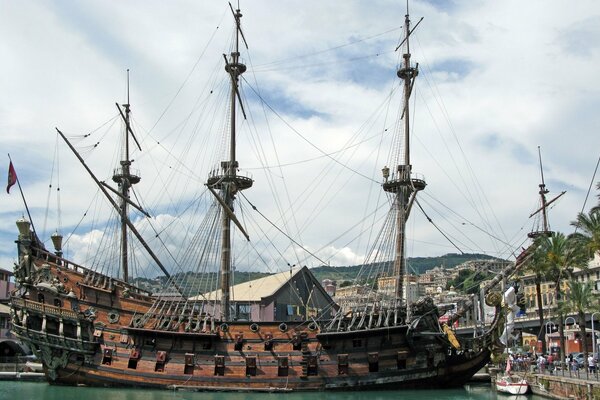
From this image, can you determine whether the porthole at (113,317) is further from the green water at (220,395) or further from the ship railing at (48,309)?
the green water at (220,395)

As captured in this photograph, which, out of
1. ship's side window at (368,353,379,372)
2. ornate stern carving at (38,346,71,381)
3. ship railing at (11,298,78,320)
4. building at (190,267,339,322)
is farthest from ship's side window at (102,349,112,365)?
building at (190,267,339,322)

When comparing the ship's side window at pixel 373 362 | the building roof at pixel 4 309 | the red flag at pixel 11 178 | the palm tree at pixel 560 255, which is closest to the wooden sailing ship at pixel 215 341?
the ship's side window at pixel 373 362

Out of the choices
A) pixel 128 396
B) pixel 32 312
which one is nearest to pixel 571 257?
pixel 128 396

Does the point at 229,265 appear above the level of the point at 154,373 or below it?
above

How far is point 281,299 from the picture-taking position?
2424 inches

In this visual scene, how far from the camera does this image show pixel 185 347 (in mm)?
40000

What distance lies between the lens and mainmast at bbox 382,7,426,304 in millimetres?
46656

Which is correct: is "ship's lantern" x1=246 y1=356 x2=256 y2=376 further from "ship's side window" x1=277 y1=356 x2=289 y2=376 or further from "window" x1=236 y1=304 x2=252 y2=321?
"window" x1=236 y1=304 x2=252 y2=321

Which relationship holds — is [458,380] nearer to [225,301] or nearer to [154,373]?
[225,301]

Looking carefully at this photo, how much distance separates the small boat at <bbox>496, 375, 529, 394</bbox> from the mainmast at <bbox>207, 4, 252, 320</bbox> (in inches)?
742

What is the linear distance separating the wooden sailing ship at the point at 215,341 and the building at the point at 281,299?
16.1 metres

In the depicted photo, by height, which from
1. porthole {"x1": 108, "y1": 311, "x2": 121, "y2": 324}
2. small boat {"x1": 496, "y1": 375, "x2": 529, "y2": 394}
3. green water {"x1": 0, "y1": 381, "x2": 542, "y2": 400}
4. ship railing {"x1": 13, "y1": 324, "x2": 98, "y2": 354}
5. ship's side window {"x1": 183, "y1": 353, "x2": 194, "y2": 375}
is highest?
porthole {"x1": 108, "y1": 311, "x2": 121, "y2": 324}

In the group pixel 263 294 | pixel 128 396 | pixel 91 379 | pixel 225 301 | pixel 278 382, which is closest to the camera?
pixel 128 396

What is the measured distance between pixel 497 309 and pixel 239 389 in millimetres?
17741
